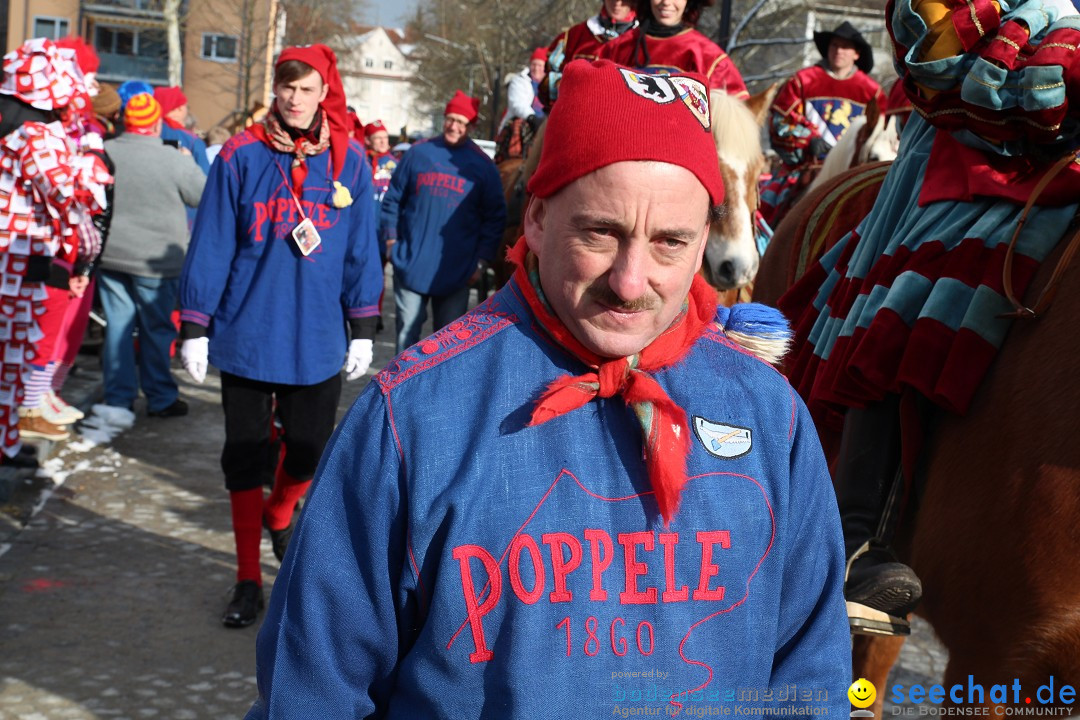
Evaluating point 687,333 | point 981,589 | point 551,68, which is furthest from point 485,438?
point 551,68

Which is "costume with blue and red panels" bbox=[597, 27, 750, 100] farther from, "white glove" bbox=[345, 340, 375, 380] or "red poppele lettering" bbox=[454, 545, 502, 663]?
"red poppele lettering" bbox=[454, 545, 502, 663]

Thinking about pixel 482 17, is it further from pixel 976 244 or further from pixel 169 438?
pixel 976 244

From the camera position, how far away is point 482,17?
148 ft

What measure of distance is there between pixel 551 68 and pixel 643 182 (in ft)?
21.8

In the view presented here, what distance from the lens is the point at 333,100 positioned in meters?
5.38

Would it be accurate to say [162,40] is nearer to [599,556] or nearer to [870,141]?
[870,141]

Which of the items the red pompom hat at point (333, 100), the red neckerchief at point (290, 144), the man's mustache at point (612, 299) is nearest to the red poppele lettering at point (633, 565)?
the man's mustache at point (612, 299)

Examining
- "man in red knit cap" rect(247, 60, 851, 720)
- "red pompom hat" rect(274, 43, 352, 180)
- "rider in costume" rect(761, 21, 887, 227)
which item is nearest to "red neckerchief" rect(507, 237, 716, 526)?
"man in red knit cap" rect(247, 60, 851, 720)

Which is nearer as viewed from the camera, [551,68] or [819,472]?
[819,472]

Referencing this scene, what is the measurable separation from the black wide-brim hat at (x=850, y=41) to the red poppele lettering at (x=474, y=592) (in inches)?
329

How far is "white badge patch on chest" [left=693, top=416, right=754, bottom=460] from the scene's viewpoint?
1.90 metres

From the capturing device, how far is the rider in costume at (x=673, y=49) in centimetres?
652

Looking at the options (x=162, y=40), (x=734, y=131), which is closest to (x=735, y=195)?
(x=734, y=131)

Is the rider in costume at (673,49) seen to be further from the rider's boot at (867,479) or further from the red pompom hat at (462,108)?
the rider's boot at (867,479)
